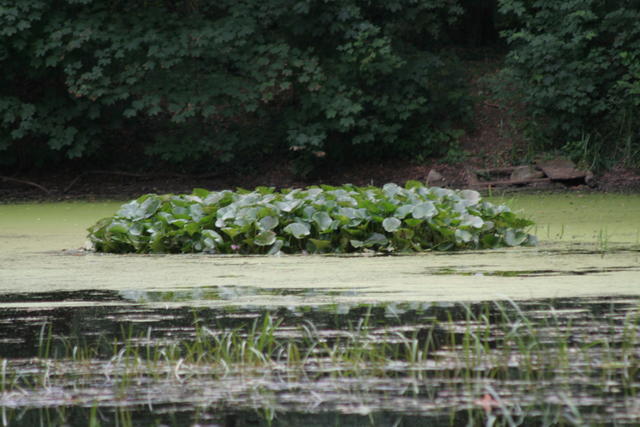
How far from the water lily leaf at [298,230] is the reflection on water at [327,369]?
7.91 feet

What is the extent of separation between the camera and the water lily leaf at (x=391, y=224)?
20.6 ft

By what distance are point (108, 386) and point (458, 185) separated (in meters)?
10.8

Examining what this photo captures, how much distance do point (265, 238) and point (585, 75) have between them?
8.54m

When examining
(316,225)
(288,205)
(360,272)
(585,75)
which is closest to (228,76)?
(585,75)

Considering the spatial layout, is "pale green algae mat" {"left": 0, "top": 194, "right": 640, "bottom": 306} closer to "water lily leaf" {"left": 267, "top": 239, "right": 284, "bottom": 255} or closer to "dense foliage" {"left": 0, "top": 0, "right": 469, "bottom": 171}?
"water lily leaf" {"left": 267, "top": 239, "right": 284, "bottom": 255}

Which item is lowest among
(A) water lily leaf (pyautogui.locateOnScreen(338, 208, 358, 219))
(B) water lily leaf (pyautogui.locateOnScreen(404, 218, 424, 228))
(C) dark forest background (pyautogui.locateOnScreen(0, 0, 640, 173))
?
(B) water lily leaf (pyautogui.locateOnScreen(404, 218, 424, 228))

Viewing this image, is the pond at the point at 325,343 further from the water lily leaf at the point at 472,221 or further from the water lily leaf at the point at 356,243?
the water lily leaf at the point at 472,221

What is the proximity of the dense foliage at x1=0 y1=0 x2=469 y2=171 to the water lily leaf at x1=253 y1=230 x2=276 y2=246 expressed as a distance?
7627 millimetres

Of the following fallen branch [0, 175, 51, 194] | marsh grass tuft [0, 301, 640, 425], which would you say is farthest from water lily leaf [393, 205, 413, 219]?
fallen branch [0, 175, 51, 194]

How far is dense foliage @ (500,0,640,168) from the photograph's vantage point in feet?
44.3

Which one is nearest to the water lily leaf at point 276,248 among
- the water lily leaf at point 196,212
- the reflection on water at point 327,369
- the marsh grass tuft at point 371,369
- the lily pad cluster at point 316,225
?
the lily pad cluster at point 316,225

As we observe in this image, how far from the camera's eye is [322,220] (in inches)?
251

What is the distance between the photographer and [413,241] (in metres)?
6.46

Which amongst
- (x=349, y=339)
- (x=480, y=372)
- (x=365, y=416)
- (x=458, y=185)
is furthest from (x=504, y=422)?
(x=458, y=185)
